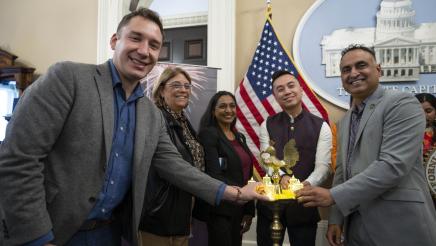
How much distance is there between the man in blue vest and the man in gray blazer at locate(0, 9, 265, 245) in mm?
967

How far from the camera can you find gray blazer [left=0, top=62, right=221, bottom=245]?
958 mm

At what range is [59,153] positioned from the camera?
1.07 m

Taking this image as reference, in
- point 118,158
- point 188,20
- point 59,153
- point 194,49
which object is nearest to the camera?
point 59,153

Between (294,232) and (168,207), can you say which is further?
(294,232)

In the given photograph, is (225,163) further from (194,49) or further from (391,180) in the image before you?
(194,49)

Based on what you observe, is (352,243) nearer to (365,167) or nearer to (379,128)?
(365,167)

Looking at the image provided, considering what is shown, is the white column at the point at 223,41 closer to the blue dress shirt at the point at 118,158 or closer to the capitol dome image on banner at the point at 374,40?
the capitol dome image on banner at the point at 374,40

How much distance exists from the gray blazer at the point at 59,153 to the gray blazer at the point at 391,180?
1.02 meters

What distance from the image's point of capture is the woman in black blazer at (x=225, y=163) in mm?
2100

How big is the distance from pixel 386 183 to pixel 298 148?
80cm

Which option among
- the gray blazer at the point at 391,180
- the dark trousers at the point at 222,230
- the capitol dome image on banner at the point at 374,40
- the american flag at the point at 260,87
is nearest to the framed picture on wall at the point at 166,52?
the american flag at the point at 260,87

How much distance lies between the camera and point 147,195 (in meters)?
1.80

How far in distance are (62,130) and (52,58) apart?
405cm

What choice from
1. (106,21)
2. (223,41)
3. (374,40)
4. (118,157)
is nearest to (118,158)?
(118,157)
